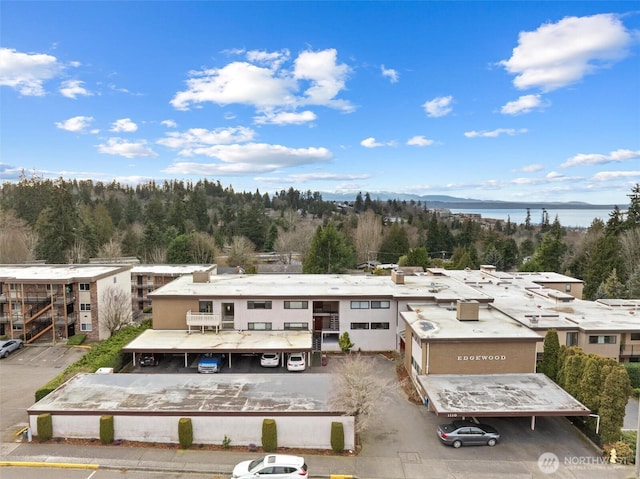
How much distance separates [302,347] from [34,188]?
85001mm

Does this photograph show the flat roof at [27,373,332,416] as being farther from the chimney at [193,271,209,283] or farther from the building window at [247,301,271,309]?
the chimney at [193,271,209,283]

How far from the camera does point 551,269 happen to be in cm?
6072

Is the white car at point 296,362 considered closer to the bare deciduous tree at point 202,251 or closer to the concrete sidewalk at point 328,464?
the concrete sidewalk at point 328,464

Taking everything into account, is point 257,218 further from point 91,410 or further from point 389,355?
point 91,410

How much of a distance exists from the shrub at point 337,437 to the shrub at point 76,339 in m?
26.8

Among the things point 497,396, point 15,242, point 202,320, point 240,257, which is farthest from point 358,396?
point 15,242

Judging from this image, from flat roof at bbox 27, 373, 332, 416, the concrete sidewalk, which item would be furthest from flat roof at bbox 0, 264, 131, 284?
the concrete sidewalk

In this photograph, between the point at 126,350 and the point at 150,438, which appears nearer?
the point at 150,438

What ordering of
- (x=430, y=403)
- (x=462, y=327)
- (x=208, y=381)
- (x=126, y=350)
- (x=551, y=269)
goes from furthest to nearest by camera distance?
(x=551, y=269) < (x=126, y=350) < (x=462, y=327) < (x=208, y=381) < (x=430, y=403)

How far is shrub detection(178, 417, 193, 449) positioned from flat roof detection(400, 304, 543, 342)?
43.8 ft

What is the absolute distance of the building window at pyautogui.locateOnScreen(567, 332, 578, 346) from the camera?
90.8 ft

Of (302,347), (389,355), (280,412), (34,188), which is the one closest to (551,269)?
(389,355)

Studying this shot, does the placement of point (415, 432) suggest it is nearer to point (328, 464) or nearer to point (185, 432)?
point (328, 464)

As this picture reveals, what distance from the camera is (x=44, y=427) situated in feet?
64.8
